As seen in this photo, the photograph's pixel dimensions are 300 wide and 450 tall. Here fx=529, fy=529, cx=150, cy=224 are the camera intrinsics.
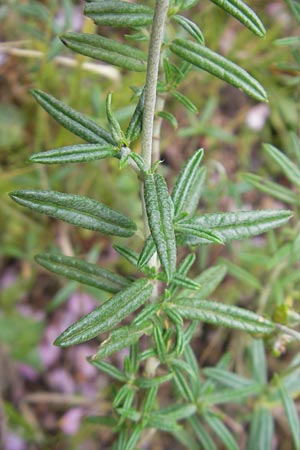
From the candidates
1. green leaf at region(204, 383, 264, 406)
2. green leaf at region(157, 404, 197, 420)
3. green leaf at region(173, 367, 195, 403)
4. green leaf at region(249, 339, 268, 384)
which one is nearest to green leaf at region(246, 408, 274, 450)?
green leaf at region(249, 339, 268, 384)

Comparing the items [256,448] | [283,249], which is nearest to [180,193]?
[283,249]

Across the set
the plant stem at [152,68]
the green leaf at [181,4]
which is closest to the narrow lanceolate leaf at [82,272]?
the plant stem at [152,68]

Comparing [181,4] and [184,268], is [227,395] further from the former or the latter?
[181,4]

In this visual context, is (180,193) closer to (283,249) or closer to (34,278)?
(283,249)

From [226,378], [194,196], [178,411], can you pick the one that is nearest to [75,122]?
[194,196]

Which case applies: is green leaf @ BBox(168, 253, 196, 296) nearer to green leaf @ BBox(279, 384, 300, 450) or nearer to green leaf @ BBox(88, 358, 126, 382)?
green leaf @ BBox(88, 358, 126, 382)

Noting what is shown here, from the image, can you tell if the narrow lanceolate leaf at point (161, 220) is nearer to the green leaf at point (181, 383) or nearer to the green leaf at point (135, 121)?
the green leaf at point (135, 121)
